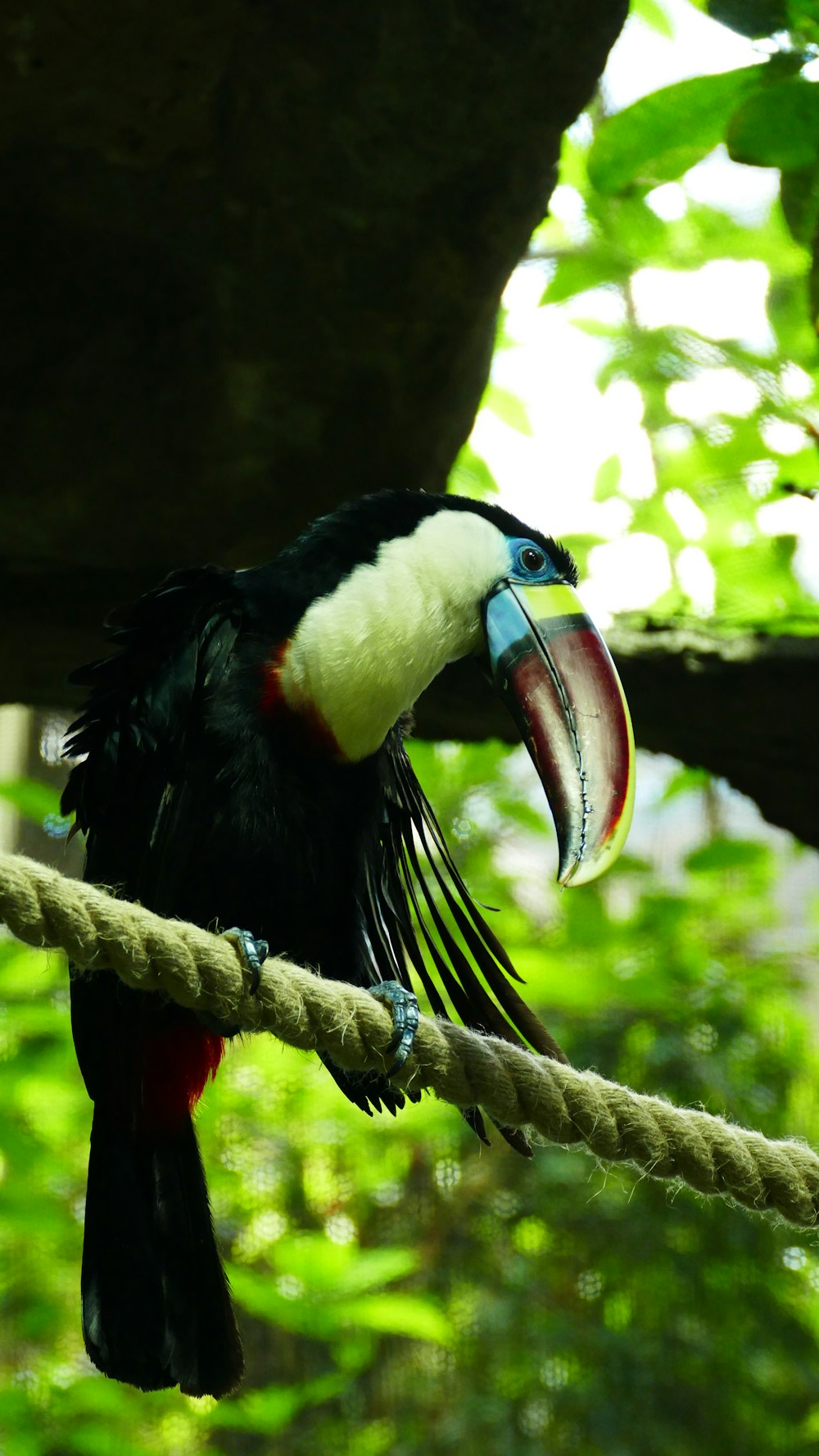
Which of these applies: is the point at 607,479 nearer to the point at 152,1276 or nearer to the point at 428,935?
the point at 428,935

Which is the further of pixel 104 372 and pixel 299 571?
pixel 104 372

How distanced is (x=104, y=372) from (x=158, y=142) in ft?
1.39

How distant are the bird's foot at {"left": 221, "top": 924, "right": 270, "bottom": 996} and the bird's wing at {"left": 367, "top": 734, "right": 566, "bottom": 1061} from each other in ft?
1.01

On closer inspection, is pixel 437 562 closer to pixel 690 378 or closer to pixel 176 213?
pixel 176 213

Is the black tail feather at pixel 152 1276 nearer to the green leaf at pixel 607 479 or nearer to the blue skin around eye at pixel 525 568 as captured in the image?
the blue skin around eye at pixel 525 568

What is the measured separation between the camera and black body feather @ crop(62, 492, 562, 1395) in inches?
59.6

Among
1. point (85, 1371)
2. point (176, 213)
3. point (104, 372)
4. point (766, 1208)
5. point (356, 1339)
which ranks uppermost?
point (176, 213)

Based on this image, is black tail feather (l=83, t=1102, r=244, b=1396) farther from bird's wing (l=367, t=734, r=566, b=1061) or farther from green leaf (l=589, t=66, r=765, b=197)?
green leaf (l=589, t=66, r=765, b=197)

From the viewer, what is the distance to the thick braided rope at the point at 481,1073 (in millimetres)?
1030

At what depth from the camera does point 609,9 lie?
2109 mm

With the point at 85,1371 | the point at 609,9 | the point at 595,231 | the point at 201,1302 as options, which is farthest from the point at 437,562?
the point at 85,1371

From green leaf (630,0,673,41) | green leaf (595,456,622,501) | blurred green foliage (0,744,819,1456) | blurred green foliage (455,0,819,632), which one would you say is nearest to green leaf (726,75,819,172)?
blurred green foliage (455,0,819,632)

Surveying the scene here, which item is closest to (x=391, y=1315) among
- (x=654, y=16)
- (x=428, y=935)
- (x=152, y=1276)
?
(x=152, y=1276)

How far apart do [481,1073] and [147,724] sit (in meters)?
0.64
